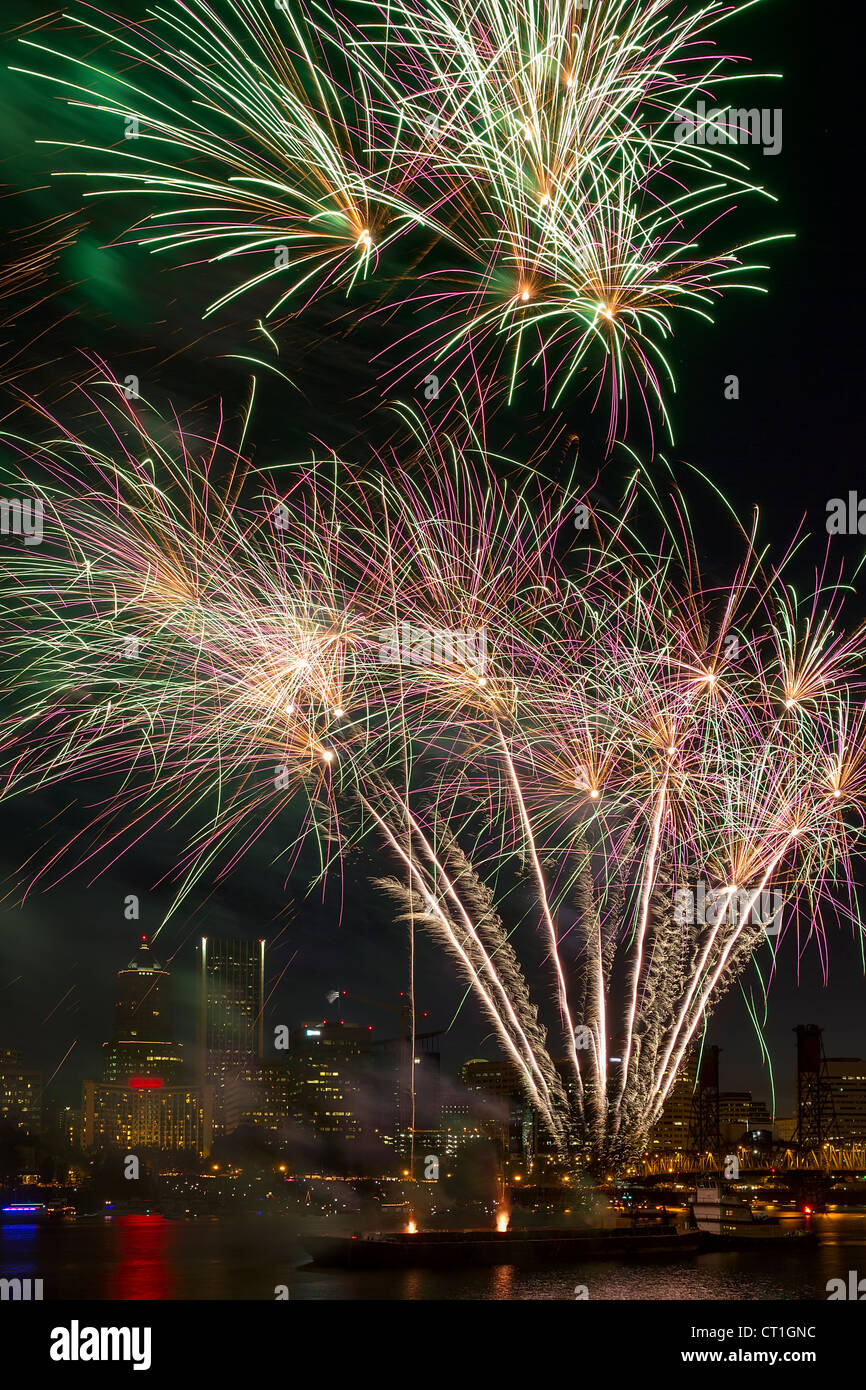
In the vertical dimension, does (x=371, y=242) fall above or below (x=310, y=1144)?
above

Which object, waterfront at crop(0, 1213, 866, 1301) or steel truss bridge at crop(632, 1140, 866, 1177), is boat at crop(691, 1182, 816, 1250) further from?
steel truss bridge at crop(632, 1140, 866, 1177)

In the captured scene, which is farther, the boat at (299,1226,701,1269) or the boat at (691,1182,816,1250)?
the boat at (691,1182,816,1250)

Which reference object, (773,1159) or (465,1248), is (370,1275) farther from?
(773,1159)

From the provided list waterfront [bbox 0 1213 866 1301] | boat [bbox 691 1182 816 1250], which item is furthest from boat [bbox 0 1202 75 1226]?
boat [bbox 691 1182 816 1250]

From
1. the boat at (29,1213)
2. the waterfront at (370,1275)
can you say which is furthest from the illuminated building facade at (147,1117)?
the waterfront at (370,1275)
